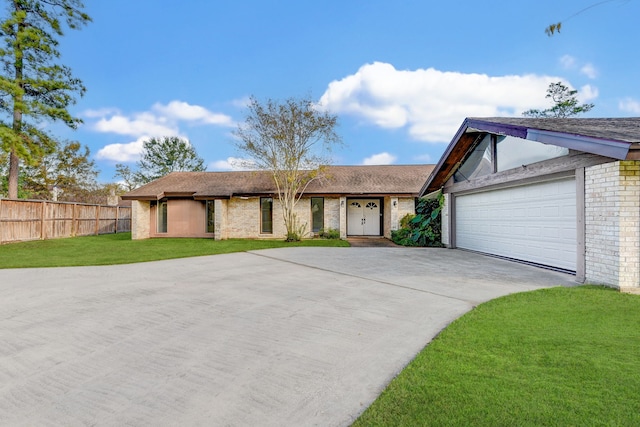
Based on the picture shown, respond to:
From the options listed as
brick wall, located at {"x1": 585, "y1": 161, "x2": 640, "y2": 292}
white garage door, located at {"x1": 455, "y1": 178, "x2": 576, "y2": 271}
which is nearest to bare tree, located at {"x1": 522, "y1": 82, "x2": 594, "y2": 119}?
white garage door, located at {"x1": 455, "y1": 178, "x2": 576, "y2": 271}

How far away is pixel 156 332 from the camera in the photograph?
160 inches

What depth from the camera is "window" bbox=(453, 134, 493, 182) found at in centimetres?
1048

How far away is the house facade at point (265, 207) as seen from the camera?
17906 millimetres

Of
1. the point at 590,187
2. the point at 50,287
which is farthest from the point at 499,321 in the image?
the point at 50,287

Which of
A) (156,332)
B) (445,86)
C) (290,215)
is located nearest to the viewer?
(156,332)

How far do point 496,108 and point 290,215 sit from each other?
44.2 feet

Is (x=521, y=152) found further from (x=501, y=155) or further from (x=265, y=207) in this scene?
(x=265, y=207)

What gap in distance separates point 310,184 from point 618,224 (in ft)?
46.9

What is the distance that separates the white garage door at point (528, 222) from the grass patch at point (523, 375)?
Result: 3243mm

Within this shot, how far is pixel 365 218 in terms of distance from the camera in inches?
756

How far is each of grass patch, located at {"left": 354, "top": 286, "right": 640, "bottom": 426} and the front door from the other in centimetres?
1468

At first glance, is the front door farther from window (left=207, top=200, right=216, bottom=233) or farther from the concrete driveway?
the concrete driveway

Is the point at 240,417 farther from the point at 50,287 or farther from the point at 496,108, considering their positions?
the point at 496,108

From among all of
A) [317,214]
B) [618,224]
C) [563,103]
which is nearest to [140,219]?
[317,214]
